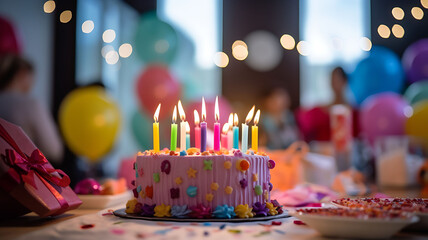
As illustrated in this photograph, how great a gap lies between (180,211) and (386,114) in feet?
14.5

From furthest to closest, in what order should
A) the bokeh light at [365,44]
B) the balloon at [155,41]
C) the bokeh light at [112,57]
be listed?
the bokeh light at [365,44], the bokeh light at [112,57], the balloon at [155,41]

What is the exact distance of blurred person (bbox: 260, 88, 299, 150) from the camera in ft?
20.9

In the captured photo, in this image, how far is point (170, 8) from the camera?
824 cm

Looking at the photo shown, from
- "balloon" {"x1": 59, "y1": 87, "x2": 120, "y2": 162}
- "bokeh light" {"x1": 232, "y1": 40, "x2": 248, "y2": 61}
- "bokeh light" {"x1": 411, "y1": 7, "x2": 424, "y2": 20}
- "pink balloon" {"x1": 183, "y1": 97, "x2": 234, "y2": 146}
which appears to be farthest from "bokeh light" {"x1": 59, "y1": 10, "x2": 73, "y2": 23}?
"bokeh light" {"x1": 411, "y1": 7, "x2": 424, "y2": 20}

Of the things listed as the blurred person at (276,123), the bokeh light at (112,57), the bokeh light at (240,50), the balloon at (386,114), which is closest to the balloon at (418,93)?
the balloon at (386,114)

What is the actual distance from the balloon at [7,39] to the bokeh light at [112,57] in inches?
107

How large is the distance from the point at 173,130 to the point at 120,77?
209 inches

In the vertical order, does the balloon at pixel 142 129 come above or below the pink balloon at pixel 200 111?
below

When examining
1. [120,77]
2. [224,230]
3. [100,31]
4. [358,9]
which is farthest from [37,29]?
[358,9]

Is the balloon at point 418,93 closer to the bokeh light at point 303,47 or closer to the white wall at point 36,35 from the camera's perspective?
the bokeh light at point 303,47

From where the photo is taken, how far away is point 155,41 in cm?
585

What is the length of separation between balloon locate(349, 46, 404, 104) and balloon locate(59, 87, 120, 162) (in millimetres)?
3279

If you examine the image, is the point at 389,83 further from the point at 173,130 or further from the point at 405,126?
the point at 173,130

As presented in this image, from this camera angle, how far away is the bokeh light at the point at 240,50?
26.9ft
